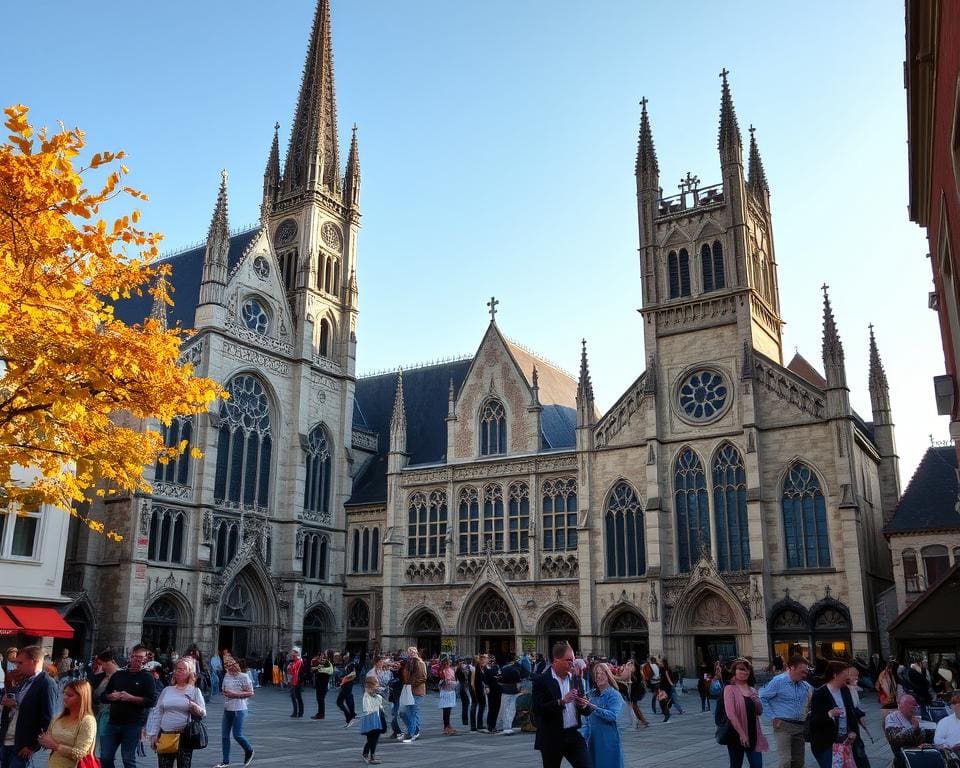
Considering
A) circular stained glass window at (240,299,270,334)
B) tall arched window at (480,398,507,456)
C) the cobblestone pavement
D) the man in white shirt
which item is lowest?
the cobblestone pavement

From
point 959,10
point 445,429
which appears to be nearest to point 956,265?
point 959,10

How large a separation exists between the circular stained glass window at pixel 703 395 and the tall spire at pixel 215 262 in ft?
70.1

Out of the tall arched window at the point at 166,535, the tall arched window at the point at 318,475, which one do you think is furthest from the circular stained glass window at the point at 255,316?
the tall arched window at the point at 166,535

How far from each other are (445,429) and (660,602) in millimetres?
16974

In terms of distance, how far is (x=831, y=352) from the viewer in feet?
117

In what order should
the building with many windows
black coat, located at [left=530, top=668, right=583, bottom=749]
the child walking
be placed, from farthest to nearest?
1. the building with many windows
2. the child walking
3. black coat, located at [left=530, top=668, right=583, bottom=749]

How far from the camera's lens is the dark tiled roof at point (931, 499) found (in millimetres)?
34844

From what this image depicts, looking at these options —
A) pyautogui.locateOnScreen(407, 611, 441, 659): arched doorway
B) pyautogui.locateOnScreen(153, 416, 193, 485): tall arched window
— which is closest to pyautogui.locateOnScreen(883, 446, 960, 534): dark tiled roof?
pyautogui.locateOnScreen(407, 611, 441, 659): arched doorway

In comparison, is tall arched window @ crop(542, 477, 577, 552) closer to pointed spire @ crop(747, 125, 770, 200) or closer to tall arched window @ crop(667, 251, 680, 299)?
tall arched window @ crop(667, 251, 680, 299)

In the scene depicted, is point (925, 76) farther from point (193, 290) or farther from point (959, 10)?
point (193, 290)

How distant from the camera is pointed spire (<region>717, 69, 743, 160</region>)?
40125mm

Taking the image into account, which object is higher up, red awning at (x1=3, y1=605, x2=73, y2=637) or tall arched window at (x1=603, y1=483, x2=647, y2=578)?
tall arched window at (x1=603, y1=483, x2=647, y2=578)

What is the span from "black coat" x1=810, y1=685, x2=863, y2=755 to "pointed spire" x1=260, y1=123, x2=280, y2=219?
146 ft

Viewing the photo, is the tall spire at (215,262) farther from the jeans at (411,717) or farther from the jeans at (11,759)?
the jeans at (11,759)
